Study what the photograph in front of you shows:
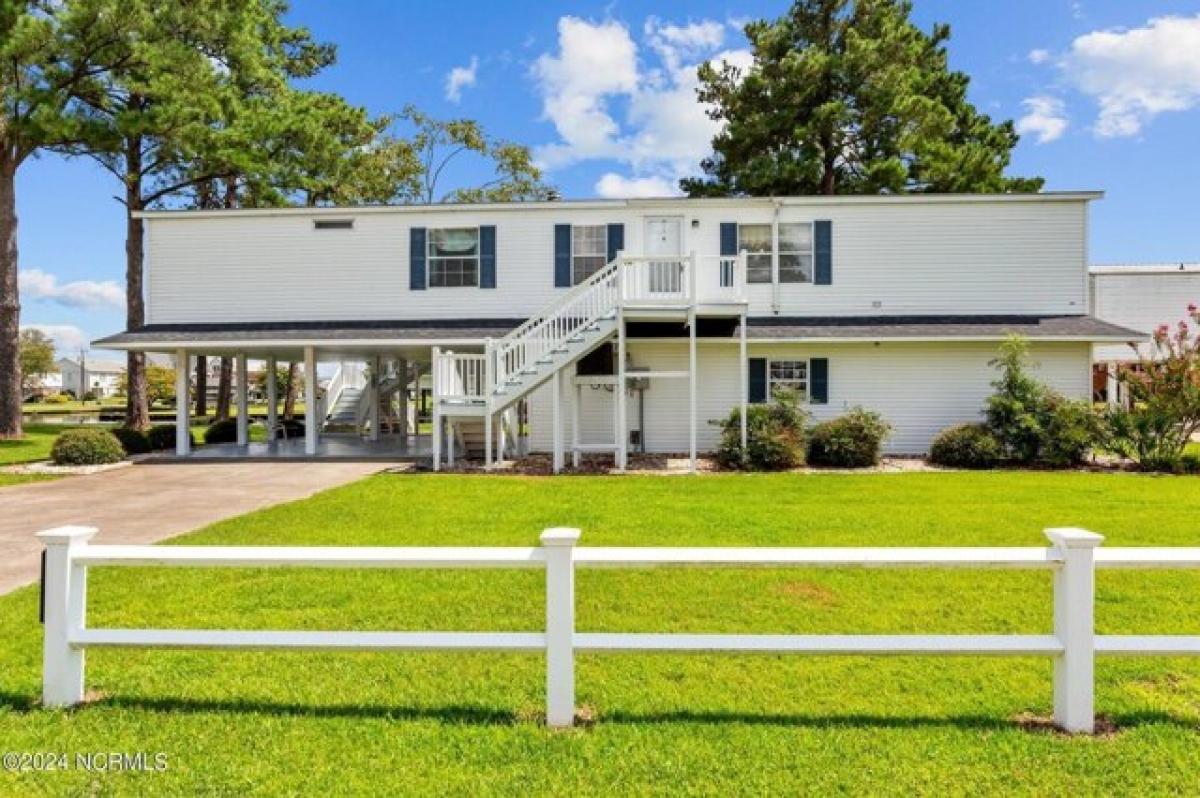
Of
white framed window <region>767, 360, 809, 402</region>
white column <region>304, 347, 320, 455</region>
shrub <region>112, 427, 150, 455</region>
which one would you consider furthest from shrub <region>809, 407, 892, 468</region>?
shrub <region>112, 427, 150, 455</region>

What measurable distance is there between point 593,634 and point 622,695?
61 centimetres

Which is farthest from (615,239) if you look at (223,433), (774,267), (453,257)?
(223,433)

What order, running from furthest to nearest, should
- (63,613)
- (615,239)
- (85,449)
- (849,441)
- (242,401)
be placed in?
1. (242,401)
2. (615,239)
3. (85,449)
4. (849,441)
5. (63,613)

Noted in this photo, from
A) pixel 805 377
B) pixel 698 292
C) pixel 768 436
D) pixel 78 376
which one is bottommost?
pixel 768 436

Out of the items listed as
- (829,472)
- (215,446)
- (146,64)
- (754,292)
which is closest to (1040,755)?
(829,472)

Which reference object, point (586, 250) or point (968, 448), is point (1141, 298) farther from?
point (586, 250)

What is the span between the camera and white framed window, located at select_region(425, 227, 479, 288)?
652 inches

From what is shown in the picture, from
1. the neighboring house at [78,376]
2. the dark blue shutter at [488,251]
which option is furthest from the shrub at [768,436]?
the neighboring house at [78,376]

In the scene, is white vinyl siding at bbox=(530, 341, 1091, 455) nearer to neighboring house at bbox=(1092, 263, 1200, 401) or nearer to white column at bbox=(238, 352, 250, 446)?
white column at bbox=(238, 352, 250, 446)

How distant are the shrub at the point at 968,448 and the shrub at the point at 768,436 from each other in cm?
280

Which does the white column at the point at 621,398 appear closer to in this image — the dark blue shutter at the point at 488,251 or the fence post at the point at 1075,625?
the dark blue shutter at the point at 488,251

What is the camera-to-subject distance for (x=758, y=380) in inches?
621

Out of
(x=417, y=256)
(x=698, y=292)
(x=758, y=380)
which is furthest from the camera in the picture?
(x=417, y=256)

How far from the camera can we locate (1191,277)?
22844mm
